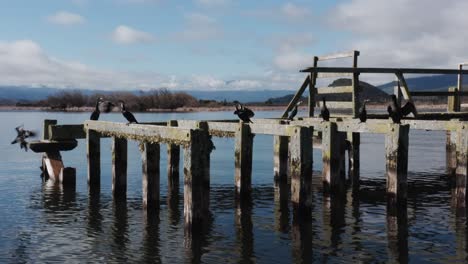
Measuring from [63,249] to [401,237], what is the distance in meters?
9.31

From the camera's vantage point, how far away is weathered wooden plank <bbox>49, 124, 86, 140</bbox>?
2509 cm

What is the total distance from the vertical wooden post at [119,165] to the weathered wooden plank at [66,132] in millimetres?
4162

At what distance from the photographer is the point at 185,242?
51.3 feet

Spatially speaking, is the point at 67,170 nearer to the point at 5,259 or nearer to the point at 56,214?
the point at 56,214

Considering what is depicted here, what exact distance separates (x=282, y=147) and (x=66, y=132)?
9530 mm

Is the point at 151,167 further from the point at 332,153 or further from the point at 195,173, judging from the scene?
the point at 332,153

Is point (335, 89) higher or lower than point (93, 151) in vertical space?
higher

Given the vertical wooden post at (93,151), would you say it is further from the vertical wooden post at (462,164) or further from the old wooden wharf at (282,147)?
the vertical wooden post at (462,164)

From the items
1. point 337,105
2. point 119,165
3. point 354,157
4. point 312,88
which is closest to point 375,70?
Answer: point 337,105

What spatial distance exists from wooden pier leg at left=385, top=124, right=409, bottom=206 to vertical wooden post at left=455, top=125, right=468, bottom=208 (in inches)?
103

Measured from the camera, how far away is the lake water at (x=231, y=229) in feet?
48.1

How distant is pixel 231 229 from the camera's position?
17.4 metres

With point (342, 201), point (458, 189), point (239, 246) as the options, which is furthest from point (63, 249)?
point (458, 189)

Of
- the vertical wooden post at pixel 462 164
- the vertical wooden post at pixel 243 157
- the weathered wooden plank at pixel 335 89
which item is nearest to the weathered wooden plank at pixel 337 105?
the weathered wooden plank at pixel 335 89
